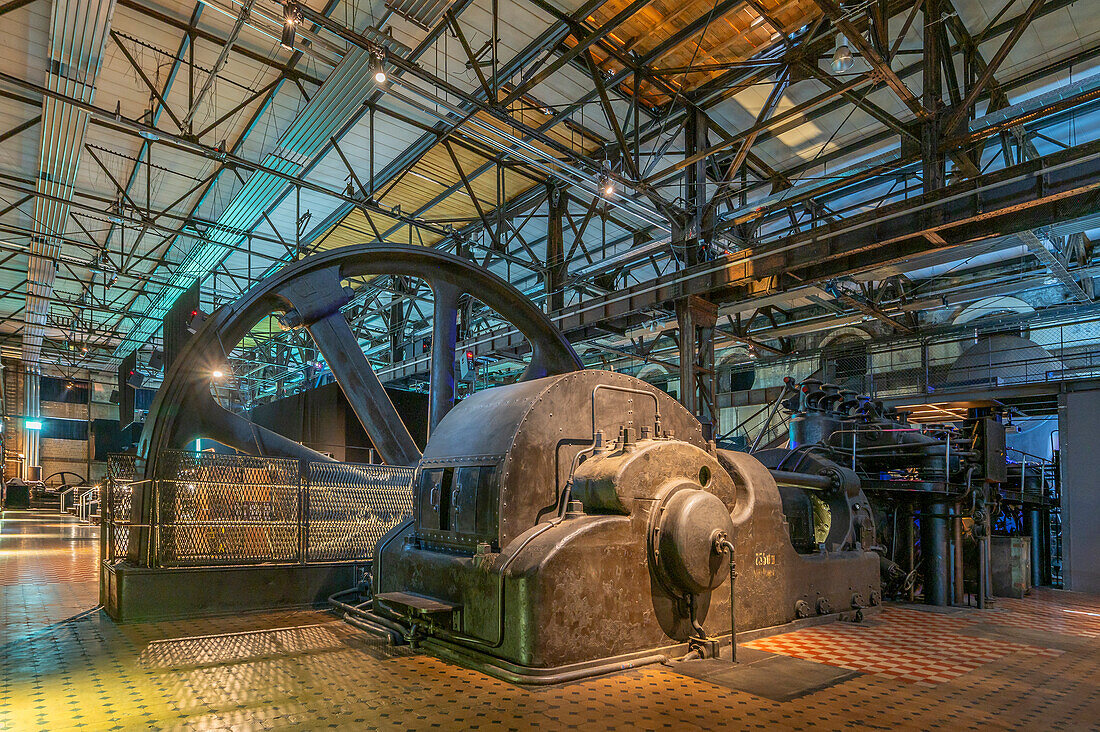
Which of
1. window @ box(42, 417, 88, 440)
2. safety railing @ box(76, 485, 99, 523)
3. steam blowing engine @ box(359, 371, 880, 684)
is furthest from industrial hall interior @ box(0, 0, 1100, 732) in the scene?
window @ box(42, 417, 88, 440)

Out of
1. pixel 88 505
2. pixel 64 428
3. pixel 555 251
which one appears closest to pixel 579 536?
pixel 555 251

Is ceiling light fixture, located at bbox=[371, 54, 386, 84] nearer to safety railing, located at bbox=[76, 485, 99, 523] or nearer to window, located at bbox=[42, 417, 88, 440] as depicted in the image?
safety railing, located at bbox=[76, 485, 99, 523]

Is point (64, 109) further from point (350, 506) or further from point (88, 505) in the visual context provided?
point (88, 505)

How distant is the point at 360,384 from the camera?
23.2 feet

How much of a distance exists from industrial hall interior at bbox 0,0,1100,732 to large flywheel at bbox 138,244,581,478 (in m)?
0.04

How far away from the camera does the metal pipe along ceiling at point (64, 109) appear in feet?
22.1

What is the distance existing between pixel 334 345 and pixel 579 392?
3.27 meters

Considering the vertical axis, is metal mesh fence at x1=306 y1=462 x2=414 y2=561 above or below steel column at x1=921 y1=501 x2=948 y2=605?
above

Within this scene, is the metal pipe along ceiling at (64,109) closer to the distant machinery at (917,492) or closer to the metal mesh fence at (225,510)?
the metal mesh fence at (225,510)

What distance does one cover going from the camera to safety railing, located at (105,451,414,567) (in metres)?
5.88

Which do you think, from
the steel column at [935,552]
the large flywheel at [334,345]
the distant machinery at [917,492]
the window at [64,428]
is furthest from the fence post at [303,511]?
the window at [64,428]

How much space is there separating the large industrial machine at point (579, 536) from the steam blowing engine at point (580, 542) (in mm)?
12

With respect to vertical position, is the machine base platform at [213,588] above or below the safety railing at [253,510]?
below

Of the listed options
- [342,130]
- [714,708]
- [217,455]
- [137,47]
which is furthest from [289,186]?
[714,708]
